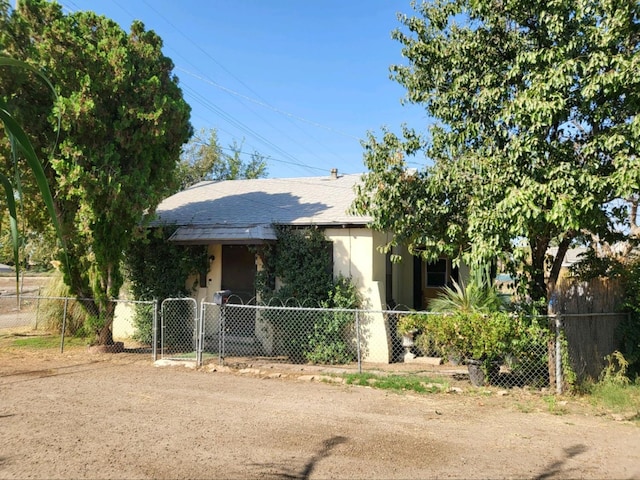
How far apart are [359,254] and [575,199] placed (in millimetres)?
5314

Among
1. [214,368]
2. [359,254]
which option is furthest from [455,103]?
[214,368]

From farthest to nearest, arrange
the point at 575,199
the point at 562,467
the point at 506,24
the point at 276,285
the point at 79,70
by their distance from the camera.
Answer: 1. the point at 276,285
2. the point at 79,70
3. the point at 506,24
4. the point at 575,199
5. the point at 562,467

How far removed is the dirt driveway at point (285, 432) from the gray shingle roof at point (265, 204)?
4223mm

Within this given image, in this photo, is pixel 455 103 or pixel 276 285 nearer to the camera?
pixel 455 103

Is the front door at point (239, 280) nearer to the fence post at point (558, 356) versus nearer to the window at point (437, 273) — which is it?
the window at point (437, 273)

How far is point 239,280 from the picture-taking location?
12578 millimetres

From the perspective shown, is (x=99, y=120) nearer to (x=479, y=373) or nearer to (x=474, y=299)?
(x=474, y=299)

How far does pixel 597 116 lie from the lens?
6.95 metres

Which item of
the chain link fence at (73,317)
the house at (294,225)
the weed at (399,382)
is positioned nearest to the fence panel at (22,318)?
the chain link fence at (73,317)

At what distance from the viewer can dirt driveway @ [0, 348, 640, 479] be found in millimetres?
4863

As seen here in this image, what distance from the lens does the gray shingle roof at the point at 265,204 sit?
11.9 meters

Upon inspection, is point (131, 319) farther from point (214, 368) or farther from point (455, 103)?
point (455, 103)

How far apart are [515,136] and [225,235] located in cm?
675

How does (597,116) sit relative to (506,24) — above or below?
below
